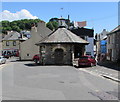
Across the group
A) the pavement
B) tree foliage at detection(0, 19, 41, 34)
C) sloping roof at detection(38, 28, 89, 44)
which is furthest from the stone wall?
tree foliage at detection(0, 19, 41, 34)

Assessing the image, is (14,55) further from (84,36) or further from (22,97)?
(22,97)

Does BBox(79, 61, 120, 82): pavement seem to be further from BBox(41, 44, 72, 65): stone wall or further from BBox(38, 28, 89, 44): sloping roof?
BBox(38, 28, 89, 44): sloping roof

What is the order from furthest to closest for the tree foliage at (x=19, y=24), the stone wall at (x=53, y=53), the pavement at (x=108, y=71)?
the tree foliage at (x=19, y=24) < the stone wall at (x=53, y=53) < the pavement at (x=108, y=71)

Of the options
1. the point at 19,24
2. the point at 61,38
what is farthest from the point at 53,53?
the point at 19,24

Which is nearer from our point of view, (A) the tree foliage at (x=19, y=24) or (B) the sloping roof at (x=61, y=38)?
(B) the sloping roof at (x=61, y=38)

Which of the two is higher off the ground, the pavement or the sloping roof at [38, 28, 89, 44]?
the sloping roof at [38, 28, 89, 44]

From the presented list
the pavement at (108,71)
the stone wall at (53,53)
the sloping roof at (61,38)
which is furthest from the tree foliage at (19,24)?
the pavement at (108,71)

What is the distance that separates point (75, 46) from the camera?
102 ft

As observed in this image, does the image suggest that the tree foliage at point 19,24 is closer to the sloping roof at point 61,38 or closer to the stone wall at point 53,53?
the sloping roof at point 61,38

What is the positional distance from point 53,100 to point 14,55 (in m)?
65.4

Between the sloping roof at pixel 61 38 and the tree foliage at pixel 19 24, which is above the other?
the tree foliage at pixel 19 24

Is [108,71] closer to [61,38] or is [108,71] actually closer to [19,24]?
[61,38]

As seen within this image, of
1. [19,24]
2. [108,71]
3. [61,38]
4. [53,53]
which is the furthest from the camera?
[19,24]

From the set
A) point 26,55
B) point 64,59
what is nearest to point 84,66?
point 64,59
